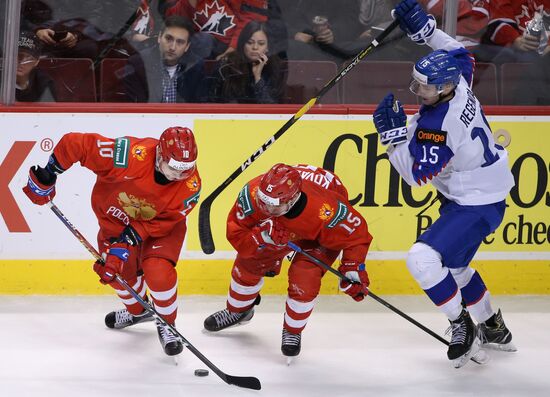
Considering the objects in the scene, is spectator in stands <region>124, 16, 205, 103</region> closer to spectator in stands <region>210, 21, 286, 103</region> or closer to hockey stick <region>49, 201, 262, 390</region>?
spectator in stands <region>210, 21, 286, 103</region>

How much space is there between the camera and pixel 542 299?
539cm

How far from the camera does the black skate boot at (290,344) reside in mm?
4406

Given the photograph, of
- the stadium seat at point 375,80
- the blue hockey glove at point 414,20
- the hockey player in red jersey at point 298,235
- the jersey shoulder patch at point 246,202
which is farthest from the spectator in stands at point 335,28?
the jersey shoulder patch at point 246,202

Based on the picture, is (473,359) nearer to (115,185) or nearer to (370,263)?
(370,263)

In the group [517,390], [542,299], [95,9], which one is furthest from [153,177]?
[542,299]

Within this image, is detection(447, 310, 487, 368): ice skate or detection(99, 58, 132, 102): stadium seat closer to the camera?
detection(447, 310, 487, 368): ice skate

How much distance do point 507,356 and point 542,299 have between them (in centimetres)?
92

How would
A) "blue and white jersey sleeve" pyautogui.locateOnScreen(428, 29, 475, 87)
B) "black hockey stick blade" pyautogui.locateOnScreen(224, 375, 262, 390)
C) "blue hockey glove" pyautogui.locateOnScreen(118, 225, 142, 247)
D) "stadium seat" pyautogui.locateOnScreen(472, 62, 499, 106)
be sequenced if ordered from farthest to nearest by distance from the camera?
"stadium seat" pyautogui.locateOnScreen(472, 62, 499, 106) < "blue and white jersey sleeve" pyautogui.locateOnScreen(428, 29, 475, 87) < "blue hockey glove" pyautogui.locateOnScreen(118, 225, 142, 247) < "black hockey stick blade" pyautogui.locateOnScreen(224, 375, 262, 390)

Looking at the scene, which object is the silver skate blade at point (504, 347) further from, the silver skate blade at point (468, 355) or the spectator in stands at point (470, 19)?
Result: the spectator in stands at point (470, 19)

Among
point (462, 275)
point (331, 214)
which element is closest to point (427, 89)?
point (331, 214)

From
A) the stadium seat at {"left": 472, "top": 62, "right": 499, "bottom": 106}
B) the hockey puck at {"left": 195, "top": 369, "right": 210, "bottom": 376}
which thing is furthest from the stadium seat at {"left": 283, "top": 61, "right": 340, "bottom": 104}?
the hockey puck at {"left": 195, "top": 369, "right": 210, "bottom": 376}

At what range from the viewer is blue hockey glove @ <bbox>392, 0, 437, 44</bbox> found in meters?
4.43

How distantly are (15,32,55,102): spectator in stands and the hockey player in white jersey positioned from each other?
5.78 ft

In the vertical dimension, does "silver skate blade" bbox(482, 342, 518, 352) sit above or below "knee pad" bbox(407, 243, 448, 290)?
below
